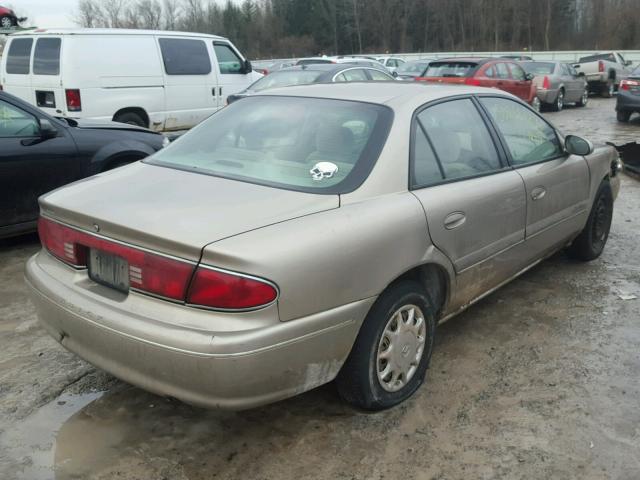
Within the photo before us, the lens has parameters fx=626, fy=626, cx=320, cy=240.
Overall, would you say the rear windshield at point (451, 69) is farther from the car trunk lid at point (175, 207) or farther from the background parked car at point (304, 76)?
the car trunk lid at point (175, 207)

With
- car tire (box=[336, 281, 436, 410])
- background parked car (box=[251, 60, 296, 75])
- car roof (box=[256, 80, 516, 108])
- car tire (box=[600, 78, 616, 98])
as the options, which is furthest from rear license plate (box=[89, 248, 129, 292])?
car tire (box=[600, 78, 616, 98])

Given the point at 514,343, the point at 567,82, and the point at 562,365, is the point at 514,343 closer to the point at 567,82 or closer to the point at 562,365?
the point at 562,365

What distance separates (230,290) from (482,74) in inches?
568

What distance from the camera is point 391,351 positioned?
3.00 meters

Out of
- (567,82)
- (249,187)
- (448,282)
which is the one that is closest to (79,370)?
(249,187)

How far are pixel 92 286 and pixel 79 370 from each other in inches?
37.2

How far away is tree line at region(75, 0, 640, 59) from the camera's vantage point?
5995cm

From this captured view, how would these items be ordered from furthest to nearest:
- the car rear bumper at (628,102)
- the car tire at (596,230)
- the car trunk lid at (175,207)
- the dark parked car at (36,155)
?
the car rear bumper at (628,102) → the dark parked car at (36,155) → the car tire at (596,230) → the car trunk lid at (175,207)

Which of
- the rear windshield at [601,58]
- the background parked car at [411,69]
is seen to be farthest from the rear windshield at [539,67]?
the rear windshield at [601,58]

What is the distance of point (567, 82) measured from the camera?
1895cm

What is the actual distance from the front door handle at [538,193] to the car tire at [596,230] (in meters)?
1.09

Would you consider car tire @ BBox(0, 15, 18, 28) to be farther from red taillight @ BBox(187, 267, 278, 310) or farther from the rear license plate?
red taillight @ BBox(187, 267, 278, 310)

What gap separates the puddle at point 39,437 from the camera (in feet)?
8.68

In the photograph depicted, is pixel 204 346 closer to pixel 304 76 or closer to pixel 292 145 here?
pixel 292 145
